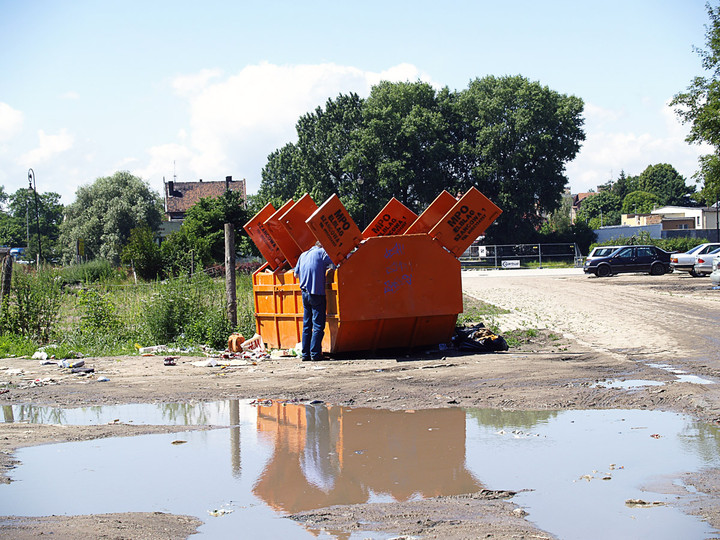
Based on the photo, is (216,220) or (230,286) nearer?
(230,286)

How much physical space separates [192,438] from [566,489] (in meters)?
3.76

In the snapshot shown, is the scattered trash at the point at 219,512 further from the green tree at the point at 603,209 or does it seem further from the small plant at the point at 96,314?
the green tree at the point at 603,209

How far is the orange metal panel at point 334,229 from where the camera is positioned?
11703 mm

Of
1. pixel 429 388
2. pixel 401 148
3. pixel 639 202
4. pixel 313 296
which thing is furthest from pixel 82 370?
pixel 639 202

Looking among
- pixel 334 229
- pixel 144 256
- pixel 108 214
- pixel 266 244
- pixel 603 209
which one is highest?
pixel 603 209

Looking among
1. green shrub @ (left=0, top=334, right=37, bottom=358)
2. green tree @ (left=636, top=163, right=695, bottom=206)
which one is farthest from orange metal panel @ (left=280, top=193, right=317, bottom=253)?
green tree @ (left=636, top=163, right=695, bottom=206)

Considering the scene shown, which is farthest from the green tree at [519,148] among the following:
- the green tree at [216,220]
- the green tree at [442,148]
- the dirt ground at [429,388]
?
the dirt ground at [429,388]

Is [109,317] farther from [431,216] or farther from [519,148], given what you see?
[519,148]

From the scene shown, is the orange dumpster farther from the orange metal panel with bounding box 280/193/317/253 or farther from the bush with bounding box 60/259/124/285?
the bush with bounding box 60/259/124/285

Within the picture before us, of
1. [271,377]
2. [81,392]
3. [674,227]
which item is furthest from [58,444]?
[674,227]

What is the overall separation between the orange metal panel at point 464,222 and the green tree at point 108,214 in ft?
191

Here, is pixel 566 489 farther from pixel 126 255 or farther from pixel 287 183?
pixel 287 183

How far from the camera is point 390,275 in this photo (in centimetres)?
1213

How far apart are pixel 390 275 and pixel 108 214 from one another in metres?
62.2
